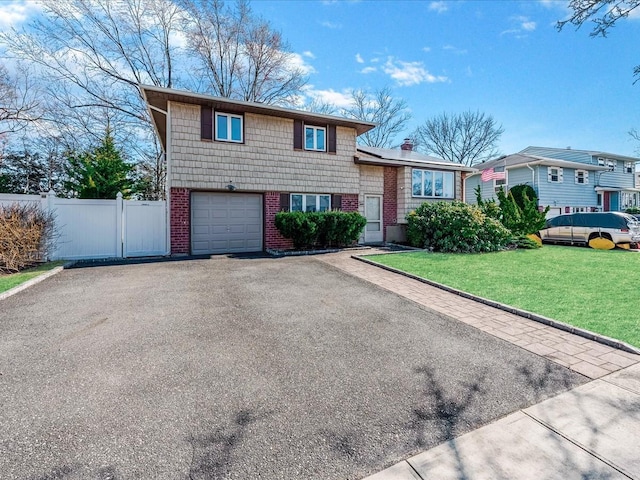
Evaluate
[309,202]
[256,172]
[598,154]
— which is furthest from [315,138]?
[598,154]

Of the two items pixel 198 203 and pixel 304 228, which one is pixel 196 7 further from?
pixel 304 228

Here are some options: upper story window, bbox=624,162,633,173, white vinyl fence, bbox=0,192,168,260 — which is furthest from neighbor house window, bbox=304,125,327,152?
upper story window, bbox=624,162,633,173

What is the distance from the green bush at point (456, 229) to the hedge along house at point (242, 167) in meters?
3.07

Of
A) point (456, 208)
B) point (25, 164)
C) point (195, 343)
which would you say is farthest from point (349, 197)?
point (25, 164)

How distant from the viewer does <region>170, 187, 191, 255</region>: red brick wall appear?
36.0 ft

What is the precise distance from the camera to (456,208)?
40.2 feet

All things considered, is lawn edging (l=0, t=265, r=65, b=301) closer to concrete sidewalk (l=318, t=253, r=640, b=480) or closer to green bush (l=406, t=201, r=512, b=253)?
concrete sidewalk (l=318, t=253, r=640, b=480)

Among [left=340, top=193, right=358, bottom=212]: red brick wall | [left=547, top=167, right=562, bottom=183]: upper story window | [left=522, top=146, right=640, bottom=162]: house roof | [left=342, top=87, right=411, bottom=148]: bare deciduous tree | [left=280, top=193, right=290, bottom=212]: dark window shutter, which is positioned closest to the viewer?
[left=280, top=193, right=290, bottom=212]: dark window shutter

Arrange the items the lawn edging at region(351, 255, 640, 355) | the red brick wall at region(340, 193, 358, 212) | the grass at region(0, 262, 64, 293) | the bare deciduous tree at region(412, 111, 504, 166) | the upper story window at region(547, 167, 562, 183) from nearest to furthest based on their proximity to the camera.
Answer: the lawn edging at region(351, 255, 640, 355), the grass at region(0, 262, 64, 293), the red brick wall at region(340, 193, 358, 212), the upper story window at region(547, 167, 562, 183), the bare deciduous tree at region(412, 111, 504, 166)

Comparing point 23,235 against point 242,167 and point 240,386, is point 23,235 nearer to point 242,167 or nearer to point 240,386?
point 242,167

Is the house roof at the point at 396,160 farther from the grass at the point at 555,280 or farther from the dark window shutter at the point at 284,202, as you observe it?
the grass at the point at 555,280

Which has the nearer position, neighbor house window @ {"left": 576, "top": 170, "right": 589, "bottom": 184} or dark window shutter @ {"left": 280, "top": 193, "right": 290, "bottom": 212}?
dark window shutter @ {"left": 280, "top": 193, "right": 290, "bottom": 212}

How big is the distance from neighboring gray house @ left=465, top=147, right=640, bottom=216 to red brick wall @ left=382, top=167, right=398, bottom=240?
10.8 metres

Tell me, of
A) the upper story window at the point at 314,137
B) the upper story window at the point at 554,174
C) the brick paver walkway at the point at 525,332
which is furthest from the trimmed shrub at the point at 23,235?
the upper story window at the point at 554,174
